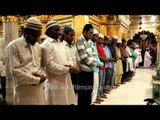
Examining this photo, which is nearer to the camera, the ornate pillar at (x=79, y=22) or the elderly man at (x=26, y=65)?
the elderly man at (x=26, y=65)

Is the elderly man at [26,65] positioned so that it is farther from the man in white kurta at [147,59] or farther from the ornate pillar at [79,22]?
the man in white kurta at [147,59]

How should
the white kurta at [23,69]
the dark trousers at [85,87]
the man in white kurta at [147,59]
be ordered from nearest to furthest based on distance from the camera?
the white kurta at [23,69], the dark trousers at [85,87], the man in white kurta at [147,59]

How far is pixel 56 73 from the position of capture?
3062 millimetres

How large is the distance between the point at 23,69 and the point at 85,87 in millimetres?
1728

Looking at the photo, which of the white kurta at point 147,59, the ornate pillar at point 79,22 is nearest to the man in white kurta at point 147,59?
the white kurta at point 147,59

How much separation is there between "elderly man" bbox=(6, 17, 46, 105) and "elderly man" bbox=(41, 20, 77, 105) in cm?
37

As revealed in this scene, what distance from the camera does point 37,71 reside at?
8.68 ft

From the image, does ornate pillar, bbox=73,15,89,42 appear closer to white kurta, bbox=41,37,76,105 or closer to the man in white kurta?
white kurta, bbox=41,37,76,105

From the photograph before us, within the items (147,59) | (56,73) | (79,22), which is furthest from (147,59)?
(56,73)

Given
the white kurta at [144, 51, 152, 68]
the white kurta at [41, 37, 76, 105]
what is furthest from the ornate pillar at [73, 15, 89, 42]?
the white kurta at [144, 51, 152, 68]

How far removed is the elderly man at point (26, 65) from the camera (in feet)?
8.30

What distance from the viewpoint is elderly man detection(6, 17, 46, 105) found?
8.30 feet

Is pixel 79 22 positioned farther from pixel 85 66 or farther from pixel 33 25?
pixel 33 25

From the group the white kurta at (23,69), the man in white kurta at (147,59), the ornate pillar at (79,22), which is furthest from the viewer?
the man in white kurta at (147,59)
